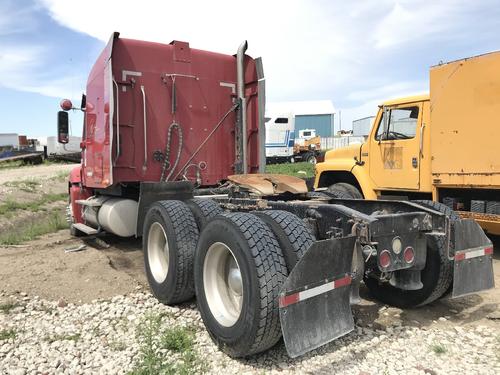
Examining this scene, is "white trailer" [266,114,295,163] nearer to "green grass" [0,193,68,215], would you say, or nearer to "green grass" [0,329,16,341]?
"green grass" [0,193,68,215]

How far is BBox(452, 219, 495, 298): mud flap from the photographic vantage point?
12.9ft

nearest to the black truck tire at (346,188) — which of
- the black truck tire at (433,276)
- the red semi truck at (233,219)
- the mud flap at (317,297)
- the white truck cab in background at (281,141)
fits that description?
the red semi truck at (233,219)

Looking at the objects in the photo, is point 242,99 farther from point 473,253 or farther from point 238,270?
point 473,253

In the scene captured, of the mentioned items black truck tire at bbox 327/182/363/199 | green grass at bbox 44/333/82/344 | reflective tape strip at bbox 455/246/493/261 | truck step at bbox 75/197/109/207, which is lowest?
green grass at bbox 44/333/82/344

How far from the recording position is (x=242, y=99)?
7137 millimetres

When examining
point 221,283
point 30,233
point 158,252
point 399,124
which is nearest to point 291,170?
point 30,233

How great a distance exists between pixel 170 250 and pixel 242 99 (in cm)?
323

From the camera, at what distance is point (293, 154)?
34.1 meters

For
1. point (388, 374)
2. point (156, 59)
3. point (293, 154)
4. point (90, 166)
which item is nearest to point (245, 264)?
point (388, 374)

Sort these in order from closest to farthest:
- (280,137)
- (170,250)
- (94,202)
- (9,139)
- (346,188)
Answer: (170,250), (94,202), (346,188), (280,137), (9,139)

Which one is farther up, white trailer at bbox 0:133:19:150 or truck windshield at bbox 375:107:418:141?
white trailer at bbox 0:133:19:150

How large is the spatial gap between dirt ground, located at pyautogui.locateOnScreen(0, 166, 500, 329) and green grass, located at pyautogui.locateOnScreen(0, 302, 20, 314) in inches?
13.8

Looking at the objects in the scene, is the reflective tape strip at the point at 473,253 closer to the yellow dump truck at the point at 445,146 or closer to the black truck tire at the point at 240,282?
the black truck tire at the point at 240,282

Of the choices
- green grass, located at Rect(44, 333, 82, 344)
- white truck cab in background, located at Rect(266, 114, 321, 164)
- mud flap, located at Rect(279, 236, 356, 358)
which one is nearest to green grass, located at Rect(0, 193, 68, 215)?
green grass, located at Rect(44, 333, 82, 344)
